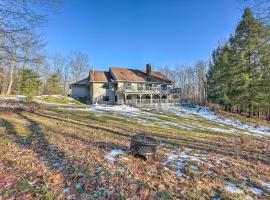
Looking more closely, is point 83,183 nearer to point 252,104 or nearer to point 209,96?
point 252,104

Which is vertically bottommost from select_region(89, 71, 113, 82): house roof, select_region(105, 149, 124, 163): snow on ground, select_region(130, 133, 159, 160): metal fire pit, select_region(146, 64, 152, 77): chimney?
select_region(105, 149, 124, 163): snow on ground

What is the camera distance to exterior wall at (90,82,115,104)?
122 feet

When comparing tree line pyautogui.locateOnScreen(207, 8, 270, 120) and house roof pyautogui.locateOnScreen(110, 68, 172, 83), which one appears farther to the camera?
house roof pyautogui.locateOnScreen(110, 68, 172, 83)

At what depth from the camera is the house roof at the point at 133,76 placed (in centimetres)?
3745

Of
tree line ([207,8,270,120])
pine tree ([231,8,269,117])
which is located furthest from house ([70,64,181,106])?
pine tree ([231,8,269,117])

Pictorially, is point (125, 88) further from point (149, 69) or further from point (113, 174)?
point (113, 174)

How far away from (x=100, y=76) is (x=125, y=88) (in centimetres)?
618

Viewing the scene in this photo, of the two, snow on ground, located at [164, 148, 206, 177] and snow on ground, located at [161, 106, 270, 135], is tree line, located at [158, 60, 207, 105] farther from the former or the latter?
snow on ground, located at [164, 148, 206, 177]

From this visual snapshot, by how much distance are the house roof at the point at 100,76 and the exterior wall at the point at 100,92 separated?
76cm

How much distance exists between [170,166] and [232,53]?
2816 cm

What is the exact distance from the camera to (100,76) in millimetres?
39031

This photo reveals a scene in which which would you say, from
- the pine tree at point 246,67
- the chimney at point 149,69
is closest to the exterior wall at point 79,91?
the chimney at point 149,69

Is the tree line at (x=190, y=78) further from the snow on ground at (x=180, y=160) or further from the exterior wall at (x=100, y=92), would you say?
the snow on ground at (x=180, y=160)

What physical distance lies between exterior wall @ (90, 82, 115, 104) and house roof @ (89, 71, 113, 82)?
2.51 feet
